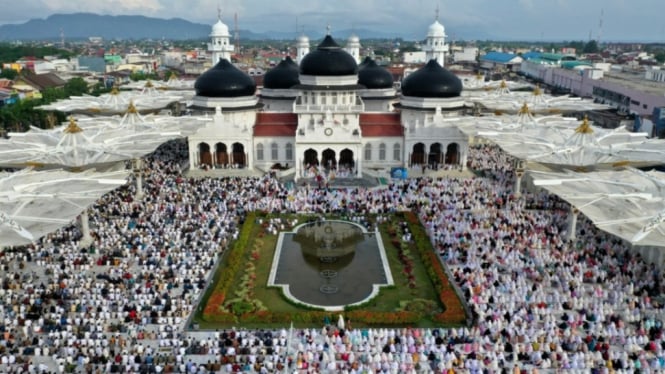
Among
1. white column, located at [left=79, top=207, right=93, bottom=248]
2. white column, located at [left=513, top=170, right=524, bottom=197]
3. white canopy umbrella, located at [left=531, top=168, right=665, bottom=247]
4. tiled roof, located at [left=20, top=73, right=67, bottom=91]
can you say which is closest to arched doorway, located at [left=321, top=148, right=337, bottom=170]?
white column, located at [left=513, top=170, right=524, bottom=197]

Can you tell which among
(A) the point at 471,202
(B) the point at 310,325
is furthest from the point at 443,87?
(B) the point at 310,325

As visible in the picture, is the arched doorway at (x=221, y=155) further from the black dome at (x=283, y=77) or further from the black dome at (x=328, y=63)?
the black dome at (x=283, y=77)

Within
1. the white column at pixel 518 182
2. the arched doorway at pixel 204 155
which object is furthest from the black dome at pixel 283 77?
the white column at pixel 518 182

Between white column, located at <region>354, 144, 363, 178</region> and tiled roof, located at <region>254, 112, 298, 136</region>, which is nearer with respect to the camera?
white column, located at <region>354, 144, 363, 178</region>

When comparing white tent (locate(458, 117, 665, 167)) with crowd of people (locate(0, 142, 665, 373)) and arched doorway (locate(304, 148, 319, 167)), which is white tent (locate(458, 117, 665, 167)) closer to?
crowd of people (locate(0, 142, 665, 373))

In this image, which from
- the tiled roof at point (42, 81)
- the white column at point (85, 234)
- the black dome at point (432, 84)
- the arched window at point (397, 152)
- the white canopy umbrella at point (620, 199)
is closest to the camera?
the white canopy umbrella at point (620, 199)

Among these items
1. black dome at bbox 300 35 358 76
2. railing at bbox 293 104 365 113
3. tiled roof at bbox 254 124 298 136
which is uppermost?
Result: black dome at bbox 300 35 358 76

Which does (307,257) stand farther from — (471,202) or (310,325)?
(471,202)
